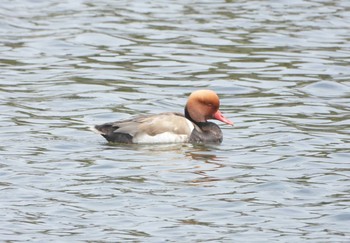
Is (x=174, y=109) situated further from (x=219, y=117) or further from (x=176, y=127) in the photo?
(x=176, y=127)

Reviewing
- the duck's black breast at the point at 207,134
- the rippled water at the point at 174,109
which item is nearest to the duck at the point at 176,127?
the duck's black breast at the point at 207,134

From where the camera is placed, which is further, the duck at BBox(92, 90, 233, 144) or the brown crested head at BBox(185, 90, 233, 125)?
the brown crested head at BBox(185, 90, 233, 125)

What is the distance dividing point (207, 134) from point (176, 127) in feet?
1.19

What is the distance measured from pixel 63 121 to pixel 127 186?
11.1 feet

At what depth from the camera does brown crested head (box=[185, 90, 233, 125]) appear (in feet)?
47.6

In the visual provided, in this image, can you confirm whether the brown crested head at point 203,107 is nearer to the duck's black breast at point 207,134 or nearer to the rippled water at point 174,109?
the duck's black breast at point 207,134

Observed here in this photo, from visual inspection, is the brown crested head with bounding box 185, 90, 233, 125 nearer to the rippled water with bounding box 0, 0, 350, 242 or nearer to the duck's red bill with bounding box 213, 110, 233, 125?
the duck's red bill with bounding box 213, 110, 233, 125

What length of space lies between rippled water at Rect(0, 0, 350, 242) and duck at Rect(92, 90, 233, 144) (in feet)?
0.53

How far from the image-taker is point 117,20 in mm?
21828

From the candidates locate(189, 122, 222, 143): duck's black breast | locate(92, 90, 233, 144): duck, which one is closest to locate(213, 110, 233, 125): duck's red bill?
locate(92, 90, 233, 144): duck

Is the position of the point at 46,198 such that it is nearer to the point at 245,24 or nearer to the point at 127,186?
the point at 127,186

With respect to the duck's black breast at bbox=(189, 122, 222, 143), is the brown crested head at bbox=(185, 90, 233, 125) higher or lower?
higher

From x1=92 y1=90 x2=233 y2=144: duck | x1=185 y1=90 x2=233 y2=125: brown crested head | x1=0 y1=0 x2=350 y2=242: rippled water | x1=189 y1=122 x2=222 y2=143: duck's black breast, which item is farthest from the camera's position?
x1=185 y1=90 x2=233 y2=125: brown crested head

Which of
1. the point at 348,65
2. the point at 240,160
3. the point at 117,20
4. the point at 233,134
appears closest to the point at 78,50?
the point at 117,20
